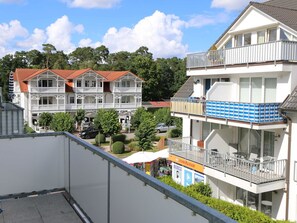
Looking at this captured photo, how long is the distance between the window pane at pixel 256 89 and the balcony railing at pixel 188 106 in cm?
247

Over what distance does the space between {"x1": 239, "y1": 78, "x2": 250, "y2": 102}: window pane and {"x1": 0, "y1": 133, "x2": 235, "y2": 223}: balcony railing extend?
38.2ft

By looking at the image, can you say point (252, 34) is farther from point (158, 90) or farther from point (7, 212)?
point (158, 90)

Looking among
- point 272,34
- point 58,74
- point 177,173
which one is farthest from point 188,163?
point 58,74

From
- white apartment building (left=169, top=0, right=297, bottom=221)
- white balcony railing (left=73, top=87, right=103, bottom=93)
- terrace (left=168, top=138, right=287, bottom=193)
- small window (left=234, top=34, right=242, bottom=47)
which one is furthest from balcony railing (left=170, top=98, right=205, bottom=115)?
white balcony railing (left=73, top=87, right=103, bottom=93)

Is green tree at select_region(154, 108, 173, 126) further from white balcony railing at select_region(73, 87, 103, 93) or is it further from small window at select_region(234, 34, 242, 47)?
small window at select_region(234, 34, 242, 47)

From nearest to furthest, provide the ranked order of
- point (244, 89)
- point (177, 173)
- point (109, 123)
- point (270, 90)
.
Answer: point (270, 90)
point (244, 89)
point (177, 173)
point (109, 123)

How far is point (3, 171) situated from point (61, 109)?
43.2m

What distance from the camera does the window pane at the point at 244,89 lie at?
15.8m

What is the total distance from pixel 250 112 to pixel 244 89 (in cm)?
275

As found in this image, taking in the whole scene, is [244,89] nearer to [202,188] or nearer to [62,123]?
[202,188]

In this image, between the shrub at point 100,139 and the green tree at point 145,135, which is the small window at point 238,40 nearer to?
the green tree at point 145,135

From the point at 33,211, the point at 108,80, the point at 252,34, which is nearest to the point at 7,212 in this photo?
the point at 33,211

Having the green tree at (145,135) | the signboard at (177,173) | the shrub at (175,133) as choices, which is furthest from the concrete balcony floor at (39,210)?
the shrub at (175,133)

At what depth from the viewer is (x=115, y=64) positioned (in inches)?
3135
